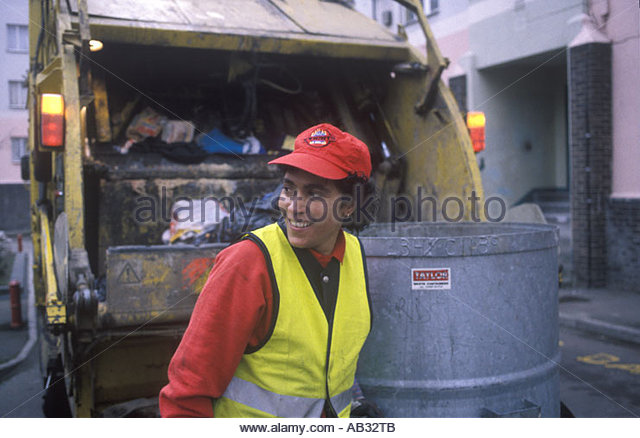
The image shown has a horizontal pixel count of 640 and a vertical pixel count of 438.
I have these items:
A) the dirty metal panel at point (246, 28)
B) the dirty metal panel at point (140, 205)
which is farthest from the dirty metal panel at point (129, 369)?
the dirty metal panel at point (246, 28)

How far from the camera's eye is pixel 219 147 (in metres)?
4.49

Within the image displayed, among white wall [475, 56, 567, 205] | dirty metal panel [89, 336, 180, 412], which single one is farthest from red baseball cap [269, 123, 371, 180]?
white wall [475, 56, 567, 205]

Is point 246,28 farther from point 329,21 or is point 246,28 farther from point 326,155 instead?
point 326,155

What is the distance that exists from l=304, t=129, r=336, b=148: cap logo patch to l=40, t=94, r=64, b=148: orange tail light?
2.15 meters

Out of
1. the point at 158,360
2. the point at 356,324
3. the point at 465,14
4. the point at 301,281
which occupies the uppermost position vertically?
the point at 465,14

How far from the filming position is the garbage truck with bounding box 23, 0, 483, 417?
2.59m

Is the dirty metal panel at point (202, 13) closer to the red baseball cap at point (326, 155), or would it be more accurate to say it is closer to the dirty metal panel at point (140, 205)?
the dirty metal panel at point (140, 205)

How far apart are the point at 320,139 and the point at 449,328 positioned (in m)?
0.88

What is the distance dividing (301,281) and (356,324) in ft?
0.72

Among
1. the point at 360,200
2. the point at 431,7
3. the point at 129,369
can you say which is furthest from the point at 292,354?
the point at 431,7
